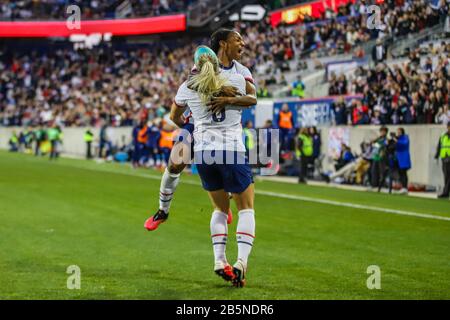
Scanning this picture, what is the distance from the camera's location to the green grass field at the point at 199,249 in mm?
8055

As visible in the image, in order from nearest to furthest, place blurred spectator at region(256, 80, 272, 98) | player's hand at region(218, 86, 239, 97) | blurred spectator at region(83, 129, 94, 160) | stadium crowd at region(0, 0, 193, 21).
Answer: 1. player's hand at region(218, 86, 239, 97)
2. blurred spectator at region(256, 80, 272, 98)
3. blurred spectator at region(83, 129, 94, 160)
4. stadium crowd at region(0, 0, 193, 21)

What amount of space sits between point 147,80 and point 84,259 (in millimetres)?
41688

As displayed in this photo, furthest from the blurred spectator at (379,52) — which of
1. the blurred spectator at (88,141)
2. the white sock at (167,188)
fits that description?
the white sock at (167,188)

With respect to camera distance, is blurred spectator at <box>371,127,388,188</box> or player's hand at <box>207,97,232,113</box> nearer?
player's hand at <box>207,97,232,113</box>

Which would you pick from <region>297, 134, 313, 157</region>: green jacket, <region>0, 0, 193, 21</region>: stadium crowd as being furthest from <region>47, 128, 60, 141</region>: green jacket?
<region>297, 134, 313, 157</region>: green jacket

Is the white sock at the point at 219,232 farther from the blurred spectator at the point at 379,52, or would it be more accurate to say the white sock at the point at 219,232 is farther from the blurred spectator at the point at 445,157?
the blurred spectator at the point at 379,52

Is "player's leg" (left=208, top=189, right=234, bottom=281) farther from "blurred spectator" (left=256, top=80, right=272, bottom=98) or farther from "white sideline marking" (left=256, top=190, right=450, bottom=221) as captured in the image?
"blurred spectator" (left=256, top=80, right=272, bottom=98)

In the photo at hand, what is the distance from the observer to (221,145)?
26.0 feet

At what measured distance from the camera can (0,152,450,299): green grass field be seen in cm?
805

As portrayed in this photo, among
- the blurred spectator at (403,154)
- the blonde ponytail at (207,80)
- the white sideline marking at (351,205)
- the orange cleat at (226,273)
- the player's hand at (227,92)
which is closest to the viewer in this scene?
the blonde ponytail at (207,80)

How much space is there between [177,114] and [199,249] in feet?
10.5

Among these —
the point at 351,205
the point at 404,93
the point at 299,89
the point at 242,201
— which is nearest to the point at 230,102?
the point at 242,201

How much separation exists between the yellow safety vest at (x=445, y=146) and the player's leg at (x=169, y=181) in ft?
43.4

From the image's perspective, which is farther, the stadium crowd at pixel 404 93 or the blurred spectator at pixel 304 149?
the blurred spectator at pixel 304 149
